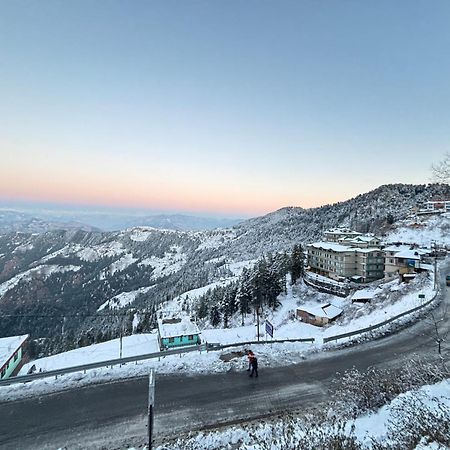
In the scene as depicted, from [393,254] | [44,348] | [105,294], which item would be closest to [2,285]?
[105,294]

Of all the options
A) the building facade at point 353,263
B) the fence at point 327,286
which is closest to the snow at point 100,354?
the fence at point 327,286

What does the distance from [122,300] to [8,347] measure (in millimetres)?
135892

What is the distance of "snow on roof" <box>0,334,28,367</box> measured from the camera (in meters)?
30.4

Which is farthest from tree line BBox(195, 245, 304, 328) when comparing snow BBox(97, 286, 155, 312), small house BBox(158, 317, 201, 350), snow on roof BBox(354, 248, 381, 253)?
snow BBox(97, 286, 155, 312)

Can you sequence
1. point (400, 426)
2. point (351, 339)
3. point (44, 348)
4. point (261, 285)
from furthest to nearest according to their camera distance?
point (44, 348), point (261, 285), point (351, 339), point (400, 426)

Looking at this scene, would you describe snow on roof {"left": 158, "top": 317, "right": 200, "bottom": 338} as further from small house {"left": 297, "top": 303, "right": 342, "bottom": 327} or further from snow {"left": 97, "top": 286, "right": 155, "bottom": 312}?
snow {"left": 97, "top": 286, "right": 155, "bottom": 312}

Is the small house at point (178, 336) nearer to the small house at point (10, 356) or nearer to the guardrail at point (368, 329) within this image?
the small house at point (10, 356)

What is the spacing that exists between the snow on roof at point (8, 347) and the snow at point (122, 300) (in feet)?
396

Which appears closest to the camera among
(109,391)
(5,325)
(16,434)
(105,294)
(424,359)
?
(16,434)

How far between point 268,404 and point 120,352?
3904 centimetres

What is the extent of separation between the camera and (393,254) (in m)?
48.6

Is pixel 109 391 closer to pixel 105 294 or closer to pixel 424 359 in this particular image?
pixel 424 359

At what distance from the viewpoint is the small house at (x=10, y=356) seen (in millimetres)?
29453

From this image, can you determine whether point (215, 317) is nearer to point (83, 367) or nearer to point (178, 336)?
point (178, 336)
